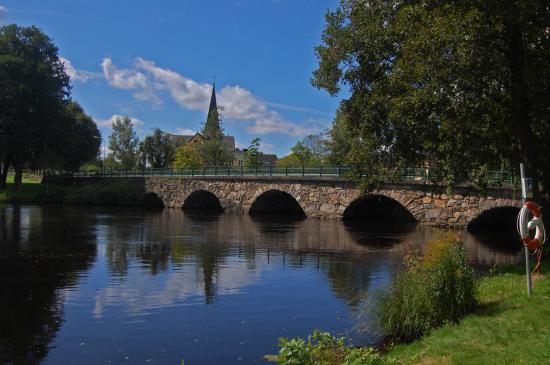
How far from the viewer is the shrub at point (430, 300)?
28.5 feet

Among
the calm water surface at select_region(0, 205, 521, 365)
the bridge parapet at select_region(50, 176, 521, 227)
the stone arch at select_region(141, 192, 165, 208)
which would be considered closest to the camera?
the calm water surface at select_region(0, 205, 521, 365)

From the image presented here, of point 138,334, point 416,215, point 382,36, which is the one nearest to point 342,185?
point 416,215

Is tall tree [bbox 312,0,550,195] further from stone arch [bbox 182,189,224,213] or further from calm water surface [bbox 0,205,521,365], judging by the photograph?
stone arch [bbox 182,189,224,213]

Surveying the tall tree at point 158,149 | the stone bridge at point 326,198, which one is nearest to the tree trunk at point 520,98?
the stone bridge at point 326,198

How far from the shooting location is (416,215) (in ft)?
105

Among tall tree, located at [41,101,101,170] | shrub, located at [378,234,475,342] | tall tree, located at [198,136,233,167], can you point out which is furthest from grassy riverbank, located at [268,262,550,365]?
tall tree, located at [198,136,233,167]

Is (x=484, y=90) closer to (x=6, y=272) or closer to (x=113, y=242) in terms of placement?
(x=6, y=272)

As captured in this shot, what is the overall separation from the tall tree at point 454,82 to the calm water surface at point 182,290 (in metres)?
4.17

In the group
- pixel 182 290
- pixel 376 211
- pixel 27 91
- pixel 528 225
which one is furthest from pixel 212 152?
→ pixel 528 225

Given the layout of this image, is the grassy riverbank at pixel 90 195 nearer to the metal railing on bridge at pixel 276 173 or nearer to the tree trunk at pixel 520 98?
the metal railing on bridge at pixel 276 173

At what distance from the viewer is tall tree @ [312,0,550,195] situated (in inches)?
488

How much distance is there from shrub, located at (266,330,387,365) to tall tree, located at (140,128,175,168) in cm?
8748

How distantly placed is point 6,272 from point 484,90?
1404 centimetres

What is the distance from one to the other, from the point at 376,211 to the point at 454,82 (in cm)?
3019
